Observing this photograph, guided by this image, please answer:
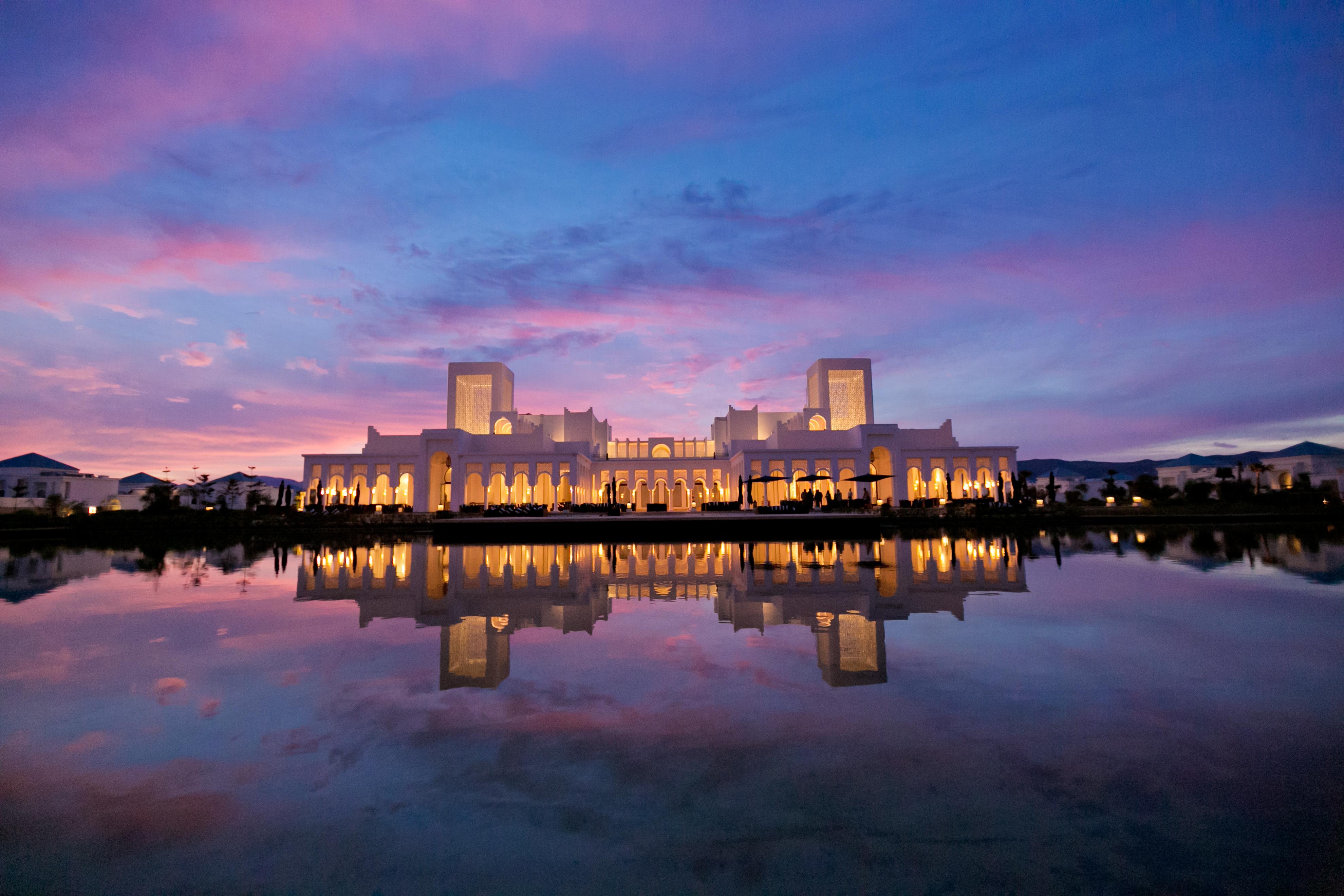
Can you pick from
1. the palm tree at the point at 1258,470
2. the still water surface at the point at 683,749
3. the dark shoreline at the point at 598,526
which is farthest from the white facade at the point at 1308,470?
the still water surface at the point at 683,749

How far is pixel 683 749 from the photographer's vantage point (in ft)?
Answer: 10.4

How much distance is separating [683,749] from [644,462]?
38030 millimetres

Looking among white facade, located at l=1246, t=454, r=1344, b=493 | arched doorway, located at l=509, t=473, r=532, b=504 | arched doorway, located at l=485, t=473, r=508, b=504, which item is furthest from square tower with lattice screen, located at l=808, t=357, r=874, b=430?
white facade, located at l=1246, t=454, r=1344, b=493

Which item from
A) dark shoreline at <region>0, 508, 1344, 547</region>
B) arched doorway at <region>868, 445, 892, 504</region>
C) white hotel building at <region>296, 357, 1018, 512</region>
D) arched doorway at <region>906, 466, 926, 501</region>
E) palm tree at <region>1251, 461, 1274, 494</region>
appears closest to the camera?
dark shoreline at <region>0, 508, 1344, 547</region>

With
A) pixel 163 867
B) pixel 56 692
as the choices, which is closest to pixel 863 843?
pixel 163 867

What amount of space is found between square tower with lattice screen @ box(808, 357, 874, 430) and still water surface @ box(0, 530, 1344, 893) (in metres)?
37.3

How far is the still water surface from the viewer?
2.18 meters

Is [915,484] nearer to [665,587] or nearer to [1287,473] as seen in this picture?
[665,587]

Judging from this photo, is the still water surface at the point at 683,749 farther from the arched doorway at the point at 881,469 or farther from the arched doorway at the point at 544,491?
the arched doorway at the point at 881,469

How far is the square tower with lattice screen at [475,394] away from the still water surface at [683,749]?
1446 inches

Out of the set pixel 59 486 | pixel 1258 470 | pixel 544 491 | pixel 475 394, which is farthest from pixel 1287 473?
pixel 59 486

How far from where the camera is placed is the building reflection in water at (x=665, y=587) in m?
5.55

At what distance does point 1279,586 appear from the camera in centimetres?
852

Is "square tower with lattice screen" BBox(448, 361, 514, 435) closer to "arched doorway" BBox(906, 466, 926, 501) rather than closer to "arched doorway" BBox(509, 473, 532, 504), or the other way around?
"arched doorway" BBox(509, 473, 532, 504)
